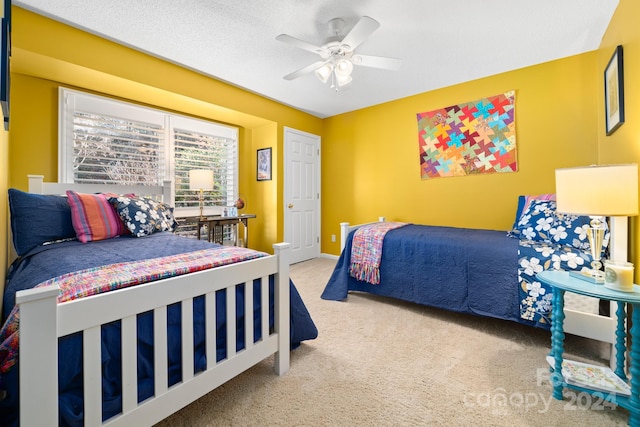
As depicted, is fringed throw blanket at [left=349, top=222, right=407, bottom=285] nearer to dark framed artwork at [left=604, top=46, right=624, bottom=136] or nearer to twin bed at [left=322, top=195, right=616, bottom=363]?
twin bed at [left=322, top=195, right=616, bottom=363]

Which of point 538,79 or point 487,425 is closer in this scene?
point 487,425

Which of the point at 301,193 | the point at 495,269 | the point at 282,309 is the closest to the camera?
the point at 282,309

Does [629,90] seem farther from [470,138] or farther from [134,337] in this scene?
[134,337]

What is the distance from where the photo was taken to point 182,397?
1.12 meters

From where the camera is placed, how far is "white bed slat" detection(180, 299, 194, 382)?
1114mm

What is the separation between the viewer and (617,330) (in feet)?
4.85

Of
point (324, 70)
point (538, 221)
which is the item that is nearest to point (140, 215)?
point (324, 70)

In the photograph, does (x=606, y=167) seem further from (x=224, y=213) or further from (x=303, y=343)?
(x=224, y=213)

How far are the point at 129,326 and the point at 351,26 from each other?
96.6 inches

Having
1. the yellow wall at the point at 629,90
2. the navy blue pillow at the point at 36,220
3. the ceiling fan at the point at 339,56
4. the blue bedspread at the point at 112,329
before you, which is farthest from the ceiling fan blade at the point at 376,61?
the navy blue pillow at the point at 36,220

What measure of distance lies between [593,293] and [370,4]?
2171mm

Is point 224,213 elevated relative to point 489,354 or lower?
elevated

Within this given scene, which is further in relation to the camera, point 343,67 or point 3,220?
point 343,67

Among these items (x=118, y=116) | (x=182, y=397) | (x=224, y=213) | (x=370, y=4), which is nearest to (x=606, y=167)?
(x=370, y=4)
